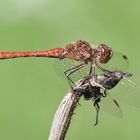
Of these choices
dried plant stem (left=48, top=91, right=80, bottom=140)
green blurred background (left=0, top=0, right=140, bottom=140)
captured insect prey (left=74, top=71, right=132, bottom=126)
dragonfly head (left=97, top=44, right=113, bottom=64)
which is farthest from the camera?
green blurred background (left=0, top=0, right=140, bottom=140)

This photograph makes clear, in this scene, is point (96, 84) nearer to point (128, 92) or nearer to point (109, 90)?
point (109, 90)

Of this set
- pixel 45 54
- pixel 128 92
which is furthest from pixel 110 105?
pixel 45 54

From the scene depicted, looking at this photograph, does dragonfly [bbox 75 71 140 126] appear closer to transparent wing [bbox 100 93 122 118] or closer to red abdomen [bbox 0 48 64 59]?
transparent wing [bbox 100 93 122 118]

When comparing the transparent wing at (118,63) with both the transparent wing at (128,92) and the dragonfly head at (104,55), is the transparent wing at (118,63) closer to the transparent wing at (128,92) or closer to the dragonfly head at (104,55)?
the dragonfly head at (104,55)

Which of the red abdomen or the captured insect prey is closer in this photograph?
the captured insect prey

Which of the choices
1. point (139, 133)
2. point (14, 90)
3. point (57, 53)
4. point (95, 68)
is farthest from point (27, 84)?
point (95, 68)

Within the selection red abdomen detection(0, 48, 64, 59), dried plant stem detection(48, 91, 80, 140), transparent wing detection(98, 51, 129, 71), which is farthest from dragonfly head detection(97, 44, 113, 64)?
dried plant stem detection(48, 91, 80, 140)

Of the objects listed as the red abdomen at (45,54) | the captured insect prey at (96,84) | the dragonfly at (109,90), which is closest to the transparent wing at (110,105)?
the dragonfly at (109,90)
